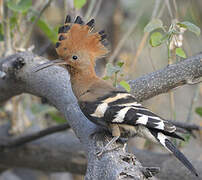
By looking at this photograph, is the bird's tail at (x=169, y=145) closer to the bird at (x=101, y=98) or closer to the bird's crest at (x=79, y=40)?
the bird at (x=101, y=98)

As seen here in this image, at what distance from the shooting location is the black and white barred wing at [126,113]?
2246 millimetres

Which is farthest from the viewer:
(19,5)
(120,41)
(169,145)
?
(120,41)

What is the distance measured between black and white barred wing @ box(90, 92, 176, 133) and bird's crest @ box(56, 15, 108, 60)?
0.41 meters

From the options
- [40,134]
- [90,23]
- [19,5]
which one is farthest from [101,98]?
[19,5]

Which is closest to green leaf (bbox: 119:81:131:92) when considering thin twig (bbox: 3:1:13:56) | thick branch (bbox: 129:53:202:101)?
thick branch (bbox: 129:53:202:101)

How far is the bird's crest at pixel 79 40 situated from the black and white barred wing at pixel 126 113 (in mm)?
407

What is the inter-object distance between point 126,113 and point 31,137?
1095 millimetres

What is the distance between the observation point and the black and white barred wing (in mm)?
2246

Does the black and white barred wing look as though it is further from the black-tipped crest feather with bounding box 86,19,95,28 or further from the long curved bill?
the black-tipped crest feather with bounding box 86,19,95,28

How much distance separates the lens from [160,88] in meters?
2.50

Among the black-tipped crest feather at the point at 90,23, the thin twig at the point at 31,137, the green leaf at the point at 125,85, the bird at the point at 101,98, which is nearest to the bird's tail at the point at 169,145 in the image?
the bird at the point at 101,98

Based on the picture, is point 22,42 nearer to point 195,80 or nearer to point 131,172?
point 195,80

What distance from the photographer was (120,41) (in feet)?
12.3

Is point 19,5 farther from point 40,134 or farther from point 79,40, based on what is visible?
point 40,134
